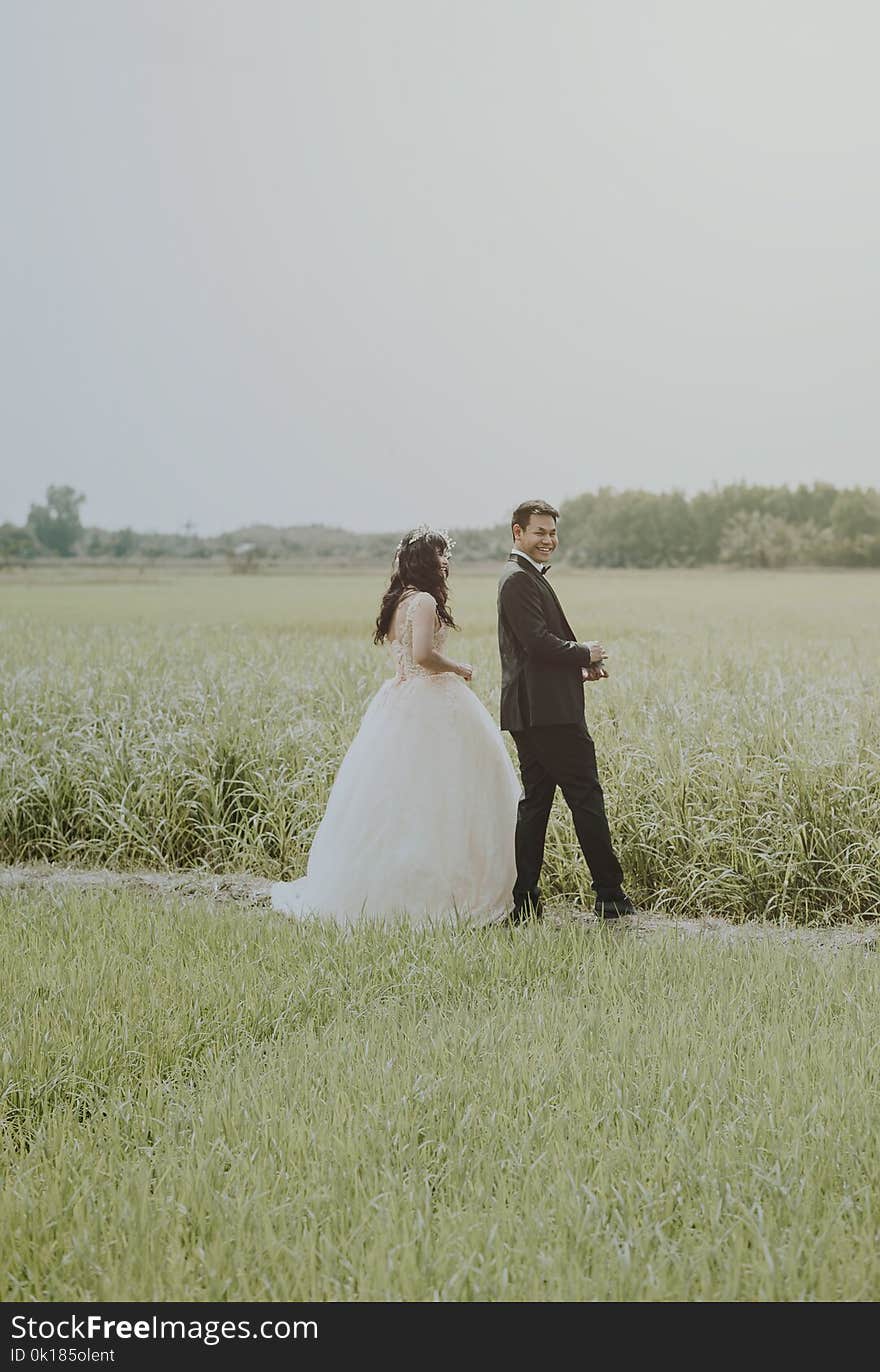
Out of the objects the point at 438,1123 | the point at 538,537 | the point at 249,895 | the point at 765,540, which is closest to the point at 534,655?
the point at 538,537

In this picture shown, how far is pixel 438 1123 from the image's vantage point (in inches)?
132

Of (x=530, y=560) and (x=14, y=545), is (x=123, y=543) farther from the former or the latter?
(x=530, y=560)

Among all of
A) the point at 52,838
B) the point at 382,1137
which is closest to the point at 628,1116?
the point at 382,1137

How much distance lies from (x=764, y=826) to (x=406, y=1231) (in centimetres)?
410

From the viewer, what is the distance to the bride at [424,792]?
5625 mm

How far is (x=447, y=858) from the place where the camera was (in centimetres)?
565

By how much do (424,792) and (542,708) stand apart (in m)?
0.71

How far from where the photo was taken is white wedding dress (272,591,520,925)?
5629 mm

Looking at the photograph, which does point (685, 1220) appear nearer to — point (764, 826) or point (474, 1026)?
point (474, 1026)

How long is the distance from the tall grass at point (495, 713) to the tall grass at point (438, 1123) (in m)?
1.38

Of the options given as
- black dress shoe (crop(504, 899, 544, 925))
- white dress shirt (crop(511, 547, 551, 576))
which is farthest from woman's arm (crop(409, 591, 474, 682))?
black dress shoe (crop(504, 899, 544, 925))

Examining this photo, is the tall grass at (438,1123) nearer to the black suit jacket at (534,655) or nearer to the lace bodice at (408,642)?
the black suit jacket at (534,655)

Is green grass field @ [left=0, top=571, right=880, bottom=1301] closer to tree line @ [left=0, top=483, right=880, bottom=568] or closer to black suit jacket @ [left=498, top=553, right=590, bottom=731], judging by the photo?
black suit jacket @ [left=498, top=553, right=590, bottom=731]

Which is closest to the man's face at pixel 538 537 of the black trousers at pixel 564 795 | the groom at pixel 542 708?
the groom at pixel 542 708
